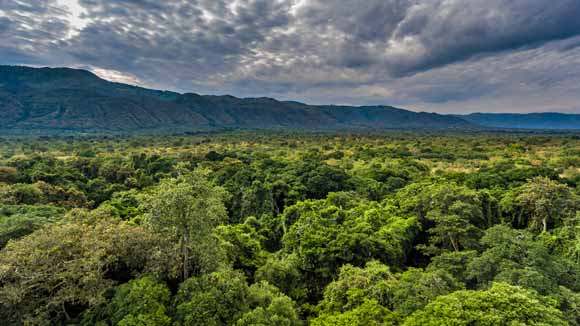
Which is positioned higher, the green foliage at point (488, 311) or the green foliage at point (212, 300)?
the green foliage at point (488, 311)

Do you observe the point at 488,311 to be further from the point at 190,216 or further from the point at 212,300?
the point at 190,216

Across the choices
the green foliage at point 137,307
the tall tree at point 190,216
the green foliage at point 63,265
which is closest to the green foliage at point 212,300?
the green foliage at point 137,307

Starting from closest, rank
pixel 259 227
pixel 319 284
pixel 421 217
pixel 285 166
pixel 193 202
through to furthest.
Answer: pixel 193 202 → pixel 319 284 → pixel 421 217 → pixel 259 227 → pixel 285 166

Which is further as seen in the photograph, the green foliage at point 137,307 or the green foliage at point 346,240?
the green foliage at point 346,240

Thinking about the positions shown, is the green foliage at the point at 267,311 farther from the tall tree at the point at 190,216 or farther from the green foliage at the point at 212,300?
the tall tree at the point at 190,216

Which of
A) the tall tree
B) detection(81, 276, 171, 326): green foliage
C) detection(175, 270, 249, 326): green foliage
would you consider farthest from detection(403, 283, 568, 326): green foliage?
detection(81, 276, 171, 326): green foliage

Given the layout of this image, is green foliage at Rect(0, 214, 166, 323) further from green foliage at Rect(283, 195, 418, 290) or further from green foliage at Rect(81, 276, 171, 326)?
green foliage at Rect(283, 195, 418, 290)

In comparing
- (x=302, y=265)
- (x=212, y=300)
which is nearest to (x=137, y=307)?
(x=212, y=300)

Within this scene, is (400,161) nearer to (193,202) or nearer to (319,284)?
(319,284)

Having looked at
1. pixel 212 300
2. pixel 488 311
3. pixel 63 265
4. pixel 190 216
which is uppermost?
pixel 190 216

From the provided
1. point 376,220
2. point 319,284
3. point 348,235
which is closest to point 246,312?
point 319,284

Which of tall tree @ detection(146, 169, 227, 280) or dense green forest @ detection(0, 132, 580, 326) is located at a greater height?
tall tree @ detection(146, 169, 227, 280)
